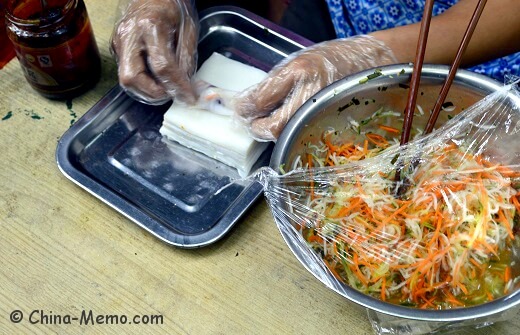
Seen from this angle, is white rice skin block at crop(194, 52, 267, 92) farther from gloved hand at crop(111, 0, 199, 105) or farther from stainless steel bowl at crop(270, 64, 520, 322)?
stainless steel bowl at crop(270, 64, 520, 322)

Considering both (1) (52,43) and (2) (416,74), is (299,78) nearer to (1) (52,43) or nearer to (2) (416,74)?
(2) (416,74)

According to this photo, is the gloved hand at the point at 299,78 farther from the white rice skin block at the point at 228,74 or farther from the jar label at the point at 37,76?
the jar label at the point at 37,76

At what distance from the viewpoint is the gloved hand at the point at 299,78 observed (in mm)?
1135

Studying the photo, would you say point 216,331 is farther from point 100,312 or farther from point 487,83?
point 487,83

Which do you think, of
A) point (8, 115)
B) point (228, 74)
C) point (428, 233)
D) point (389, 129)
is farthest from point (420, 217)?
point (8, 115)

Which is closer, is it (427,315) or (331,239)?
(427,315)

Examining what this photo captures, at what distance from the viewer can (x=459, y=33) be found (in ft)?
3.99

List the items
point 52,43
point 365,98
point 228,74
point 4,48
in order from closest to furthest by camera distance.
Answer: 1. point 365,98
2. point 52,43
3. point 228,74
4. point 4,48

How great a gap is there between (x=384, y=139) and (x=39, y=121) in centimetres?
83

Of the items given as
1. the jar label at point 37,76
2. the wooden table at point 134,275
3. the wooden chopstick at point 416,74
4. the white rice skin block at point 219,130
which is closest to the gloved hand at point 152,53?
the white rice skin block at point 219,130

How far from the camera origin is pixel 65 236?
1155 millimetres

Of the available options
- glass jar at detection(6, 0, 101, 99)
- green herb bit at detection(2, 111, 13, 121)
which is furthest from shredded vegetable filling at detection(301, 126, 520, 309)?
green herb bit at detection(2, 111, 13, 121)

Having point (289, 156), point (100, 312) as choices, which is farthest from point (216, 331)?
point (289, 156)

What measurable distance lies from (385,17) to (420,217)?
648 millimetres
